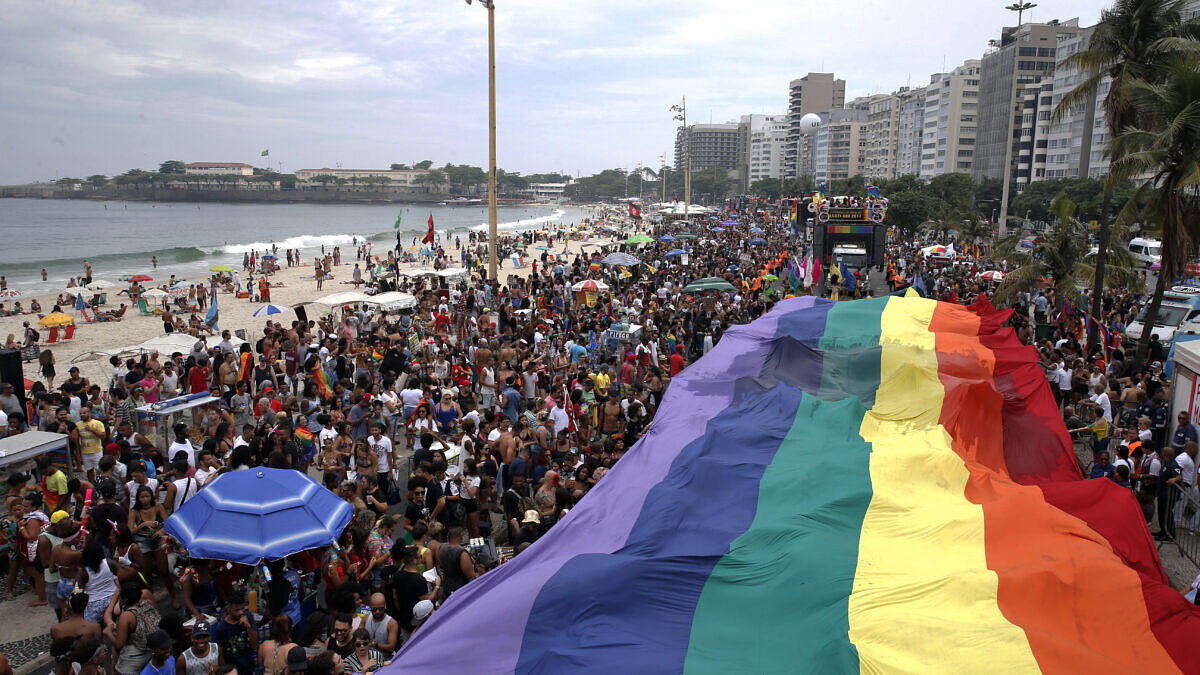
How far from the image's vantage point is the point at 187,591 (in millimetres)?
6625

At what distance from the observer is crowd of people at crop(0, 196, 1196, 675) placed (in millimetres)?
5922

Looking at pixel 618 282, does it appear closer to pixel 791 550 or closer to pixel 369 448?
pixel 369 448

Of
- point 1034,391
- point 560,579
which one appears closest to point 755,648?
point 560,579

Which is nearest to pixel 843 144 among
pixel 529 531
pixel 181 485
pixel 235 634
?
pixel 529 531

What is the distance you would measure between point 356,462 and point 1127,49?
17121 mm

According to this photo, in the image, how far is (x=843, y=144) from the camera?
151375 millimetres

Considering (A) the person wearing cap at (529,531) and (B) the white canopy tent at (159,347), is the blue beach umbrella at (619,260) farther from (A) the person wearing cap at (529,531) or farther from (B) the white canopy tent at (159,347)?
(A) the person wearing cap at (529,531)

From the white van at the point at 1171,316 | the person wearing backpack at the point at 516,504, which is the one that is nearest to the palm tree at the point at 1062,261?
the white van at the point at 1171,316

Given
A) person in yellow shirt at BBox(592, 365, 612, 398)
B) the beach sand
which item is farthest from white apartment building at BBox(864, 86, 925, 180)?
person in yellow shirt at BBox(592, 365, 612, 398)

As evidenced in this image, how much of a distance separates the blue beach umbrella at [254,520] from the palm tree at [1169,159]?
13.9 m

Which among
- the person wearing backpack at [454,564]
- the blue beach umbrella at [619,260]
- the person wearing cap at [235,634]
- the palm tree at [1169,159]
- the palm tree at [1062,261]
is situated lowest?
the person wearing cap at [235,634]

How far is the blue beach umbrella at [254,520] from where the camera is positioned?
605cm

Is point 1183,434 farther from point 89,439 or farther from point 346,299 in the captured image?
point 346,299

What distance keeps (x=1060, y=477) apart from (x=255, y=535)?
8221 mm
